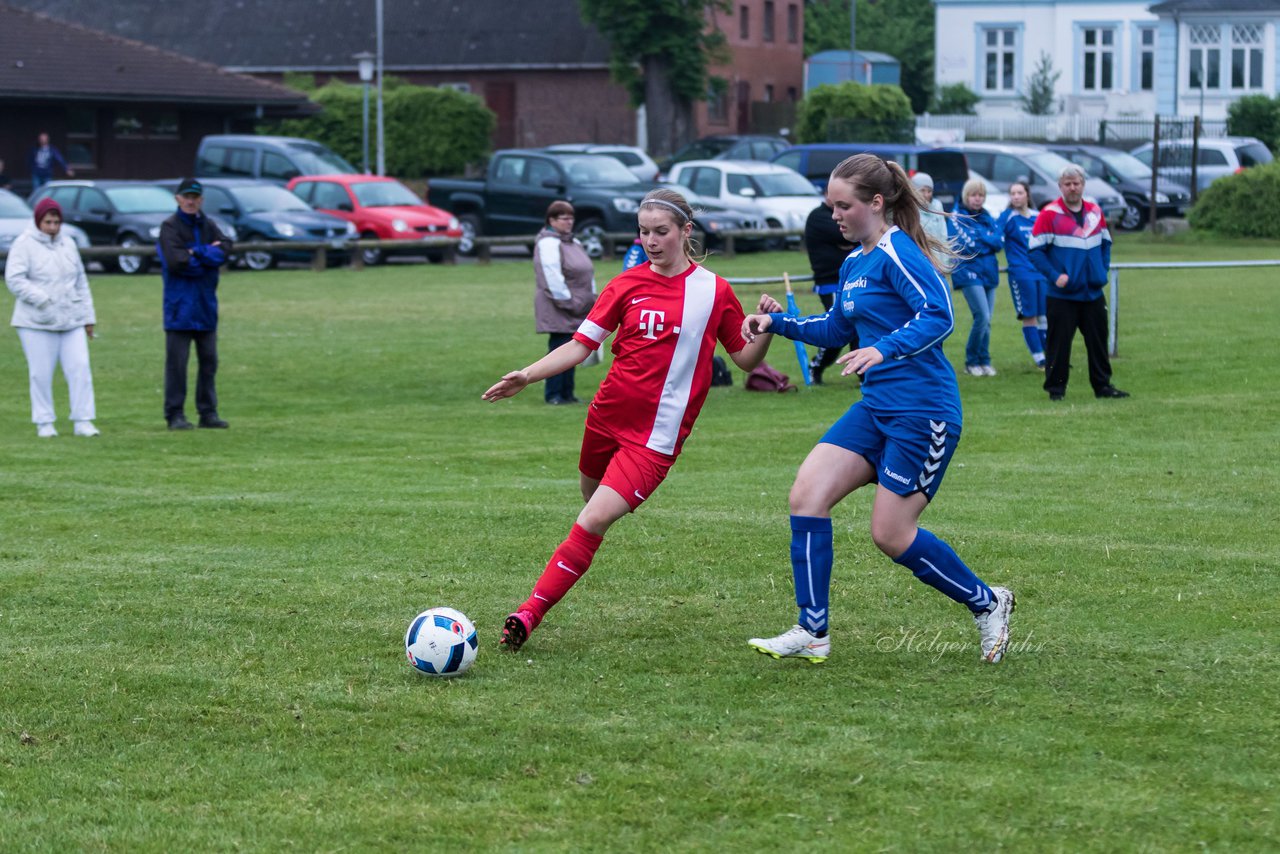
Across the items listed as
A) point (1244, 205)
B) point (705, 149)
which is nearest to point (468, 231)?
point (705, 149)

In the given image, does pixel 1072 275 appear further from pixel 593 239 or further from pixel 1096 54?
pixel 1096 54

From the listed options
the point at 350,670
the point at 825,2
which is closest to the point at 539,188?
the point at 350,670

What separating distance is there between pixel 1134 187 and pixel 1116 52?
81.7ft

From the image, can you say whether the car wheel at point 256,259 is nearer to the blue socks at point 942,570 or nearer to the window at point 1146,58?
the blue socks at point 942,570

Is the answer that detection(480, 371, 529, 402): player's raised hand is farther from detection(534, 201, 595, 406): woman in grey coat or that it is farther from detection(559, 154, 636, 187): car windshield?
detection(559, 154, 636, 187): car windshield

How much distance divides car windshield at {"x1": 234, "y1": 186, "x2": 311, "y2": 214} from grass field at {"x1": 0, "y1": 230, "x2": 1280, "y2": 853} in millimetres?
18488

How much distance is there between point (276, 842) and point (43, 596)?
357 centimetres

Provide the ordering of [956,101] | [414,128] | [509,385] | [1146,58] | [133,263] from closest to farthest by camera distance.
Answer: [509,385] → [133,263] → [414,128] → [1146,58] → [956,101]

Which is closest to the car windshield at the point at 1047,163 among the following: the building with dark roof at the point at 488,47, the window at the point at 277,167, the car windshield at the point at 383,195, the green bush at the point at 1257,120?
the car windshield at the point at 383,195

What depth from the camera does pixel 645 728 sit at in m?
5.74

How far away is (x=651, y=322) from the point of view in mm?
6785

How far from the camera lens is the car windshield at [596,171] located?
112ft

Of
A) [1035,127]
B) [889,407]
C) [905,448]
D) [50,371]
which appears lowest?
[50,371]

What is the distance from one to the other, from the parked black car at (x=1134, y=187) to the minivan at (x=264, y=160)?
16533 millimetres
